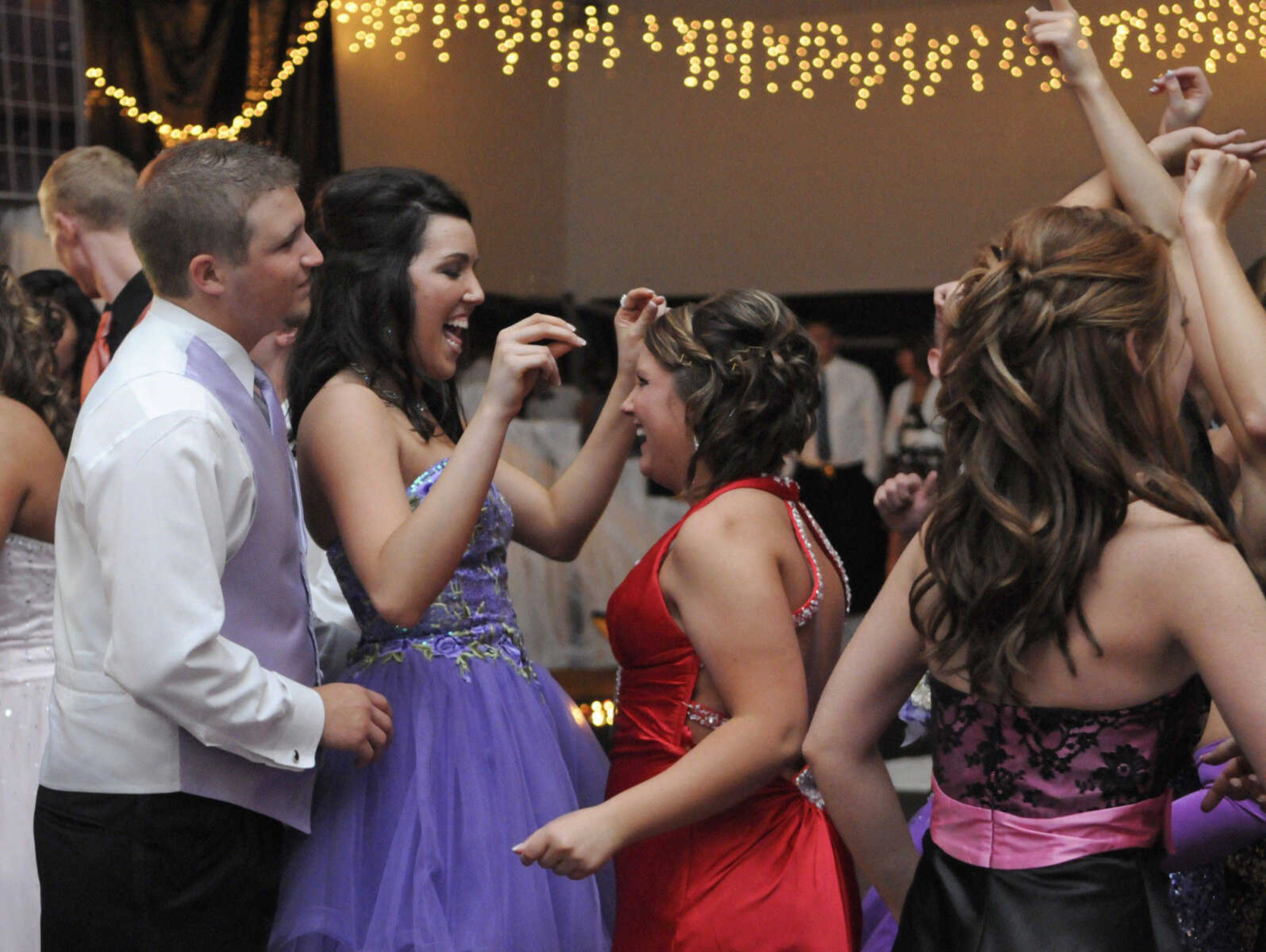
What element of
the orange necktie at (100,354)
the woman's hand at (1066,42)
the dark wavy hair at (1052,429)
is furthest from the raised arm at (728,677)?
the orange necktie at (100,354)

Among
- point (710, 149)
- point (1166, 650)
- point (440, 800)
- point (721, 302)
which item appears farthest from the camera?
point (710, 149)

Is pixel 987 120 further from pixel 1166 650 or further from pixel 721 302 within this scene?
pixel 1166 650

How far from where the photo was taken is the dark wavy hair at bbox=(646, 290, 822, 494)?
6.53 feet

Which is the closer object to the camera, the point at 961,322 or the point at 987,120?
the point at 961,322

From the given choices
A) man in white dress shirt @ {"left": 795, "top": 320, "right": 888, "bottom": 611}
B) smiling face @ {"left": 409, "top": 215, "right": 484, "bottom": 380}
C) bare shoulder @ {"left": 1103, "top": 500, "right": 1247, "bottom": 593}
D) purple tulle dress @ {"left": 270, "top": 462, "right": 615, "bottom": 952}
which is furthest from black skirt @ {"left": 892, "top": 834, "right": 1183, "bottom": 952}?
man in white dress shirt @ {"left": 795, "top": 320, "right": 888, "bottom": 611}

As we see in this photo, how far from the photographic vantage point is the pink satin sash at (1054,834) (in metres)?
1.36

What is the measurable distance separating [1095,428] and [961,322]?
163 millimetres

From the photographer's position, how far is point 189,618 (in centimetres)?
160

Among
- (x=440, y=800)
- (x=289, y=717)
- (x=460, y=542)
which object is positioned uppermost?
(x=460, y=542)

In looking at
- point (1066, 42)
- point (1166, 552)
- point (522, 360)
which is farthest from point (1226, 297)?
point (522, 360)

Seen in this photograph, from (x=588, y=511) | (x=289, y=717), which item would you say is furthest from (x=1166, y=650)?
(x=588, y=511)

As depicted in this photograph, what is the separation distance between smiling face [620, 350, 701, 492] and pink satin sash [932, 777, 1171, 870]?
742 mm

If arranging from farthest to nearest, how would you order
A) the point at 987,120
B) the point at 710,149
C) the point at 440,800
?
the point at 710,149 < the point at 987,120 < the point at 440,800

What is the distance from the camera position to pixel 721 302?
2.02 meters
